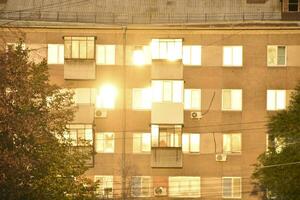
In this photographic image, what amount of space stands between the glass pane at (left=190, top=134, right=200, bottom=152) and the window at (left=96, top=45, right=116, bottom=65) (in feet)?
23.9

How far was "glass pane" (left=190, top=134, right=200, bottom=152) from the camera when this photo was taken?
54.9 m

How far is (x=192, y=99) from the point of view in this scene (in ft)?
181

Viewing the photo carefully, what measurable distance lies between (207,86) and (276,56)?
197 inches

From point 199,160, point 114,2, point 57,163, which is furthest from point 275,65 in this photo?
point 57,163

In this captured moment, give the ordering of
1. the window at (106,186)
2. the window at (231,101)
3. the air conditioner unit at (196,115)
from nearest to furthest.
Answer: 1. the window at (106,186)
2. the air conditioner unit at (196,115)
3. the window at (231,101)

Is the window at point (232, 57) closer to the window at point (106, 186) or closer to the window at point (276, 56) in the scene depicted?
the window at point (276, 56)

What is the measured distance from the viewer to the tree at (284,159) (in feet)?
146

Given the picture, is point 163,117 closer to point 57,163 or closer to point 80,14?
point 80,14

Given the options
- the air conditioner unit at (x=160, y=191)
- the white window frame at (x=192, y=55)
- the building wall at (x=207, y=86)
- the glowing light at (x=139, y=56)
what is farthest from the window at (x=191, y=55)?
the air conditioner unit at (x=160, y=191)

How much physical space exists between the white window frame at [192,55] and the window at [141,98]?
3.18 metres

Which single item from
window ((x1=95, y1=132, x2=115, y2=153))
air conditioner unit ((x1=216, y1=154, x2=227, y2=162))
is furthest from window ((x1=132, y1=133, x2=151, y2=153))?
air conditioner unit ((x1=216, y1=154, x2=227, y2=162))

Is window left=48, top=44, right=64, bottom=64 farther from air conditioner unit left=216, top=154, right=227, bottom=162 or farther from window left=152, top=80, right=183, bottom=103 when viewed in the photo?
air conditioner unit left=216, top=154, right=227, bottom=162

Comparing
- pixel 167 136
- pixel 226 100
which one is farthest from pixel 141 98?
pixel 226 100

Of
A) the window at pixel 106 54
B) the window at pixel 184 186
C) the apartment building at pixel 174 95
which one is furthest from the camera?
the window at pixel 106 54
